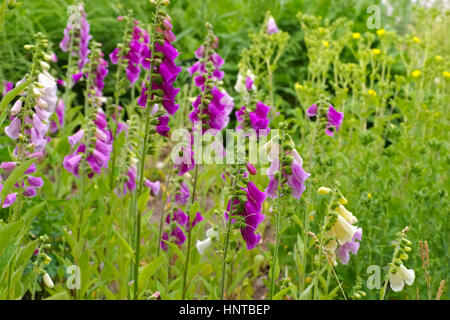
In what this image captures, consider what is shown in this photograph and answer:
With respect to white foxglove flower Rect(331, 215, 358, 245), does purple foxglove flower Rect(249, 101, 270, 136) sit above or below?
above

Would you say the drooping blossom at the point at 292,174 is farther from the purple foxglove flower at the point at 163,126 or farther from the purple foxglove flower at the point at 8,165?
the purple foxglove flower at the point at 8,165

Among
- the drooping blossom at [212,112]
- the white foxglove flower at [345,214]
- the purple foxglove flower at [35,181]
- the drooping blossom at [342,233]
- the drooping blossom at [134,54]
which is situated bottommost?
the drooping blossom at [342,233]

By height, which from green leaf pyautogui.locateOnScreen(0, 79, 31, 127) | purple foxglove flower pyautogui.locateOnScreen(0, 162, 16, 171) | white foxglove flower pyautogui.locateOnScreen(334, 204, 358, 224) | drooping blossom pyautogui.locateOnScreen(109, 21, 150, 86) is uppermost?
drooping blossom pyautogui.locateOnScreen(109, 21, 150, 86)

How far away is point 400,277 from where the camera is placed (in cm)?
221

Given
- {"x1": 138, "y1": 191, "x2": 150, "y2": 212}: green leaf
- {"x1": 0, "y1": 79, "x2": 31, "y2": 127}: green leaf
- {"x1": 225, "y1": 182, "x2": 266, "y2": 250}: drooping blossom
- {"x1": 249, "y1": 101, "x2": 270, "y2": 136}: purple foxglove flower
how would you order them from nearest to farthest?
1. {"x1": 0, "y1": 79, "x2": 31, "y2": 127}: green leaf
2. {"x1": 138, "y1": 191, "x2": 150, "y2": 212}: green leaf
3. {"x1": 225, "y1": 182, "x2": 266, "y2": 250}: drooping blossom
4. {"x1": 249, "y1": 101, "x2": 270, "y2": 136}: purple foxglove flower

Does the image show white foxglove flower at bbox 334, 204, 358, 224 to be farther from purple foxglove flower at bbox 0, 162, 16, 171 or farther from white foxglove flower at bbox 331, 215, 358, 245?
purple foxglove flower at bbox 0, 162, 16, 171

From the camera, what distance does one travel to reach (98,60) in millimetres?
3350

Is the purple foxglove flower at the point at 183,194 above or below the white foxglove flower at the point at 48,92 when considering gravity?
below

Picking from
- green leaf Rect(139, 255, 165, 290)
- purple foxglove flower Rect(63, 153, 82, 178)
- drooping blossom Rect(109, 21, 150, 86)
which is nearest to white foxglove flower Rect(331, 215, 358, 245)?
green leaf Rect(139, 255, 165, 290)

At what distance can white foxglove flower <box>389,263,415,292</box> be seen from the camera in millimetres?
2182

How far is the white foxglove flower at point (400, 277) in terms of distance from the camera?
2.18m

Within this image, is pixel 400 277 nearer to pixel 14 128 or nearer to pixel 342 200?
pixel 342 200

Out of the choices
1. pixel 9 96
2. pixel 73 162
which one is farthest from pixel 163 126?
pixel 73 162

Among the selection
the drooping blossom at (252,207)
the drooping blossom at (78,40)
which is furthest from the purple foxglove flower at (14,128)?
the drooping blossom at (78,40)
